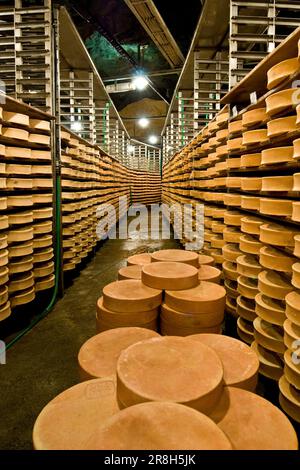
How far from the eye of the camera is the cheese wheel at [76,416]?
1043 mm

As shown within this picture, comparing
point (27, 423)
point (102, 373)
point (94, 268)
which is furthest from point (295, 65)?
point (94, 268)

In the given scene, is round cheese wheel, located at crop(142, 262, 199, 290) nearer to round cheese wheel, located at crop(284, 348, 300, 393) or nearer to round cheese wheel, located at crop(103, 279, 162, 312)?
round cheese wheel, located at crop(103, 279, 162, 312)

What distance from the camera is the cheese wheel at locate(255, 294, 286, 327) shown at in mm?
2074

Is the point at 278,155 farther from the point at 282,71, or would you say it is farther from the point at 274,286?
the point at 274,286

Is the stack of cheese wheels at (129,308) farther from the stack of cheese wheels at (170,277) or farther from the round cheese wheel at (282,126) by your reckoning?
the round cheese wheel at (282,126)

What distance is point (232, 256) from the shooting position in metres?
3.04

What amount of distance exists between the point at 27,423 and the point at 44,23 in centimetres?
453

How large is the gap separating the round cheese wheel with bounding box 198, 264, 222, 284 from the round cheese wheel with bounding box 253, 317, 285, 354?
0.46m

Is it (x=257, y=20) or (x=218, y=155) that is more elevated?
(x=257, y=20)

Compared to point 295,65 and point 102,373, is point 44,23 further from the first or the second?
point 102,373

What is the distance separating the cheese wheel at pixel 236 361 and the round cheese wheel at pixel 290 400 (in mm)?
454

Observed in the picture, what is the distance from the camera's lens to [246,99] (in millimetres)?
3113

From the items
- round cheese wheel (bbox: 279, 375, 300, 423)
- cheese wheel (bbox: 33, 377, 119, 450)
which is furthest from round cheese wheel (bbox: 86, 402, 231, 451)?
round cheese wheel (bbox: 279, 375, 300, 423)

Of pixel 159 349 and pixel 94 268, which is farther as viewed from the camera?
pixel 94 268
